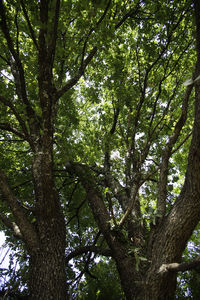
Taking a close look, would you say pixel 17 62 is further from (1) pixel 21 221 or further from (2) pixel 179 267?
(2) pixel 179 267

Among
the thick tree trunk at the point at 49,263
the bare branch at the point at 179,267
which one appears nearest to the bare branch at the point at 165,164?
the bare branch at the point at 179,267

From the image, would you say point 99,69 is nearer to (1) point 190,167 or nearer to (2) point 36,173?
(2) point 36,173

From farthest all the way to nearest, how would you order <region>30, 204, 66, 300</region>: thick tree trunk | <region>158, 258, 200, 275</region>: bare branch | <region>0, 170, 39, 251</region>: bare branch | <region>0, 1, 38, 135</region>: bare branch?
<region>0, 1, 38, 135</region>: bare branch, <region>0, 170, 39, 251</region>: bare branch, <region>30, 204, 66, 300</region>: thick tree trunk, <region>158, 258, 200, 275</region>: bare branch

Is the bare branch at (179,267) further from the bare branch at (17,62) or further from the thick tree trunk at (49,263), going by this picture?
the bare branch at (17,62)

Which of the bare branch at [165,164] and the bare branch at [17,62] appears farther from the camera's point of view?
the bare branch at [17,62]

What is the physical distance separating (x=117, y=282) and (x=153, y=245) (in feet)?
15.4

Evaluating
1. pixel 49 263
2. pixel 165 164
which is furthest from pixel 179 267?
pixel 49 263

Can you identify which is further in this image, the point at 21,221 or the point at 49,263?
the point at 21,221

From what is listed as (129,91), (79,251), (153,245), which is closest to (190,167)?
(153,245)

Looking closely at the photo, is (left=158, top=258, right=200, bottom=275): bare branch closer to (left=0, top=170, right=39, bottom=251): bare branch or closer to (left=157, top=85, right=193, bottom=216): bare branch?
(left=157, top=85, right=193, bottom=216): bare branch

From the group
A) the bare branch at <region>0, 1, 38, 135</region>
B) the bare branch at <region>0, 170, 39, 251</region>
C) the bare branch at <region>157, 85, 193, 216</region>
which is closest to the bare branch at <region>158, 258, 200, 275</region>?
the bare branch at <region>157, 85, 193, 216</region>

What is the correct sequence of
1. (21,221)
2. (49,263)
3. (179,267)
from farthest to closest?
1. (21,221)
2. (49,263)
3. (179,267)

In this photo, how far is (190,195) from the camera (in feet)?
8.11

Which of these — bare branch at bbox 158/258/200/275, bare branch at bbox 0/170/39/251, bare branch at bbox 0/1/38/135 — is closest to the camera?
bare branch at bbox 158/258/200/275
